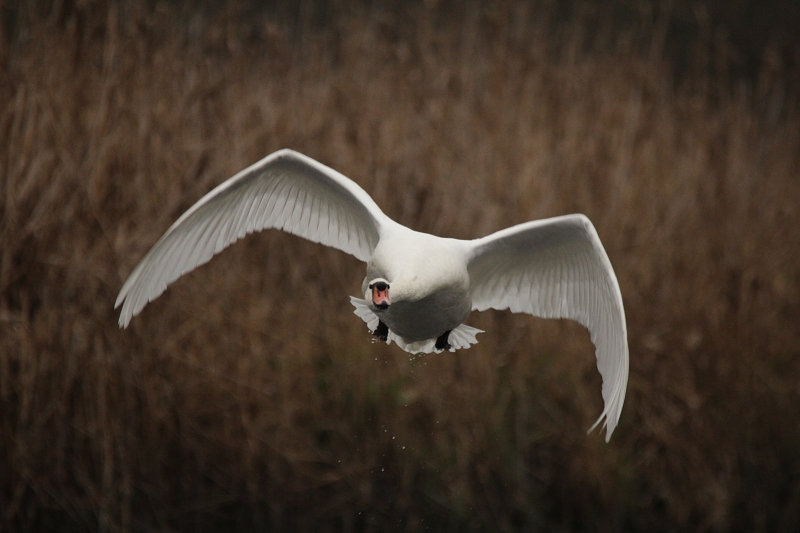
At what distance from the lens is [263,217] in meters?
2.07

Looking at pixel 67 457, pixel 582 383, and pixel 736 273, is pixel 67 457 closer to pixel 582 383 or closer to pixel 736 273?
pixel 582 383

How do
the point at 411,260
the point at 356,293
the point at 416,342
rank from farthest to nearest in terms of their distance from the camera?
the point at 356,293 → the point at 416,342 → the point at 411,260

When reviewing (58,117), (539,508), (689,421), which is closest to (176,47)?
(58,117)

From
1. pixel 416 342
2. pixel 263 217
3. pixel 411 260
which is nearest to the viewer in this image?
pixel 411 260

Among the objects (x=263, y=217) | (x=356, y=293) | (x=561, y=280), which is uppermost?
(x=263, y=217)

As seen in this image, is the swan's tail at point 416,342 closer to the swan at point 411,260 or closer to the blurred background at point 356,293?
the swan at point 411,260

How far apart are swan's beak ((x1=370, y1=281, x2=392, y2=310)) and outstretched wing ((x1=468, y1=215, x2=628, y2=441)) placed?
368mm

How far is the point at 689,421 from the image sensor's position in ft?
10.2

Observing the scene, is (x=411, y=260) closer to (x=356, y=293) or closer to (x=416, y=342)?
(x=416, y=342)

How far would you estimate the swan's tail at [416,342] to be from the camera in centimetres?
189

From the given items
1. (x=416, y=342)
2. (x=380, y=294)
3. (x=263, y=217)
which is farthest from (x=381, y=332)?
(x=380, y=294)

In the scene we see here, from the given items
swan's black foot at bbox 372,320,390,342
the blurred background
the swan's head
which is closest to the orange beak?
the swan's head

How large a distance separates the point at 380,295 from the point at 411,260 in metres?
0.15

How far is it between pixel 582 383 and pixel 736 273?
2.59ft
